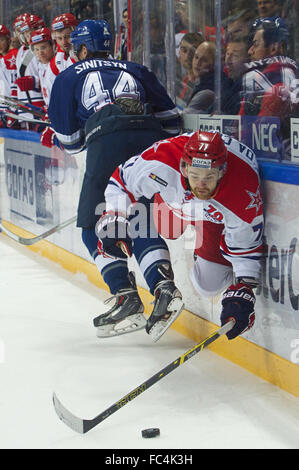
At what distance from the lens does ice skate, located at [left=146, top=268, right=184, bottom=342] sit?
2629 mm

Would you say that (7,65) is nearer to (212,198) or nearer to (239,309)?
(212,198)

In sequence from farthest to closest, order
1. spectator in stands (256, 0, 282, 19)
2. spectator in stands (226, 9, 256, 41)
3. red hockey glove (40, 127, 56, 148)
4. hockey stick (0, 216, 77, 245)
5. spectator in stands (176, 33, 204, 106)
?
hockey stick (0, 216, 77, 245) → red hockey glove (40, 127, 56, 148) → spectator in stands (176, 33, 204, 106) → spectator in stands (226, 9, 256, 41) → spectator in stands (256, 0, 282, 19)

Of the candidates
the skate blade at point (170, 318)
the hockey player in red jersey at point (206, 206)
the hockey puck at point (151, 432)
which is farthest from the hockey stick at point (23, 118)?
the hockey puck at point (151, 432)

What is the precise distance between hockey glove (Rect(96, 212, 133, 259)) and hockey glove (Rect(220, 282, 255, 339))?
Answer: 1.65ft

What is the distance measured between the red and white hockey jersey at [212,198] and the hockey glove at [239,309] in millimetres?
96

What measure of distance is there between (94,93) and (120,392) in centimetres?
128

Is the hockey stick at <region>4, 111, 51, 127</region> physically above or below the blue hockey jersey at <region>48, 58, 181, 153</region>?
below

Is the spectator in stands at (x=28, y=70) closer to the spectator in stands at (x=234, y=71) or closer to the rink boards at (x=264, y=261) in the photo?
the rink boards at (x=264, y=261)

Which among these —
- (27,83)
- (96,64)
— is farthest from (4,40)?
(96,64)

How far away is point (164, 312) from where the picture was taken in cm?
264

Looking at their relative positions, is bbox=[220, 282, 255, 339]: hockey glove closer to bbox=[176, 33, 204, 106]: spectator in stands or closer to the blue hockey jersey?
the blue hockey jersey

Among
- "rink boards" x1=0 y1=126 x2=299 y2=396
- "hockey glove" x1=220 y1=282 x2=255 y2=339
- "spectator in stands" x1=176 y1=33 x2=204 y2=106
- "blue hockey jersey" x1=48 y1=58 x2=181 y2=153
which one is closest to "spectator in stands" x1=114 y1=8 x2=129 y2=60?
"rink boards" x1=0 y1=126 x2=299 y2=396

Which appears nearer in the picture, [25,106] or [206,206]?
[206,206]
